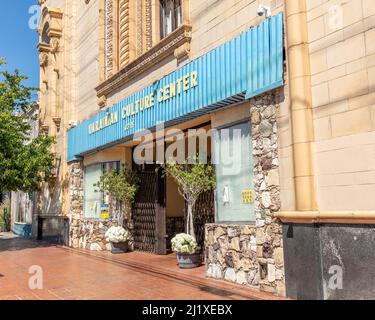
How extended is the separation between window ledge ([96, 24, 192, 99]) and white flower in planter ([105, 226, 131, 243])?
4809mm

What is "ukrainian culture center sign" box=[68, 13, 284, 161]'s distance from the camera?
7.98m

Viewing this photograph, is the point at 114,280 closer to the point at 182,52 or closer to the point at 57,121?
the point at 182,52

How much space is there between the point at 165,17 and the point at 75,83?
7.22 meters

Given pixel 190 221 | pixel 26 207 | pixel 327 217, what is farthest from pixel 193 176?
pixel 26 207

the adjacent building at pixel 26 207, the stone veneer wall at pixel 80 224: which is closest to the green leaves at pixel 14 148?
the stone veneer wall at pixel 80 224

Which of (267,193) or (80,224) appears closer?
(267,193)

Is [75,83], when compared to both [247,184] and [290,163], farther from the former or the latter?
[290,163]

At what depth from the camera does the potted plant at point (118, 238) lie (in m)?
14.7

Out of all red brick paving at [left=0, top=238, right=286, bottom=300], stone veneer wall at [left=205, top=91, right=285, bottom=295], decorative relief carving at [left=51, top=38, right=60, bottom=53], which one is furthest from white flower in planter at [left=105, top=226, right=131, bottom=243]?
decorative relief carving at [left=51, top=38, right=60, bottom=53]

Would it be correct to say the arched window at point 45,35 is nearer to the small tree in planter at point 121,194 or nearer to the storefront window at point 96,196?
the storefront window at point 96,196

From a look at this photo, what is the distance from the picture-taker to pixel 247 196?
28.9ft

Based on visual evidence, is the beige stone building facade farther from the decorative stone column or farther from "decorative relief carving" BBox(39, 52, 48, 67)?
"decorative relief carving" BBox(39, 52, 48, 67)

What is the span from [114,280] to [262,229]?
3763mm
